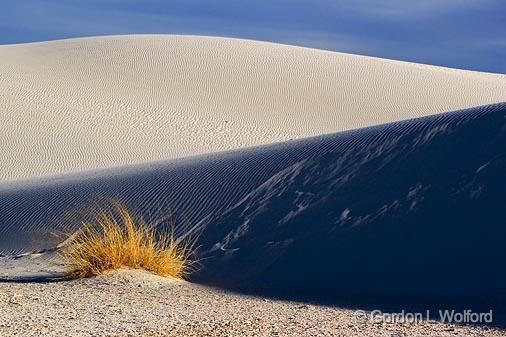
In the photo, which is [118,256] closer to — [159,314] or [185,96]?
[159,314]

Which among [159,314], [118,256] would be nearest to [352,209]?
[118,256]

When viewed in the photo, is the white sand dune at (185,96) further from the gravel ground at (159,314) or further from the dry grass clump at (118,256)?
the gravel ground at (159,314)

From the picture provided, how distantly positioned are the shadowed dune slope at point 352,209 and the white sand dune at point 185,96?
15.2m

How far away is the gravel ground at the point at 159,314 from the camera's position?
8258mm

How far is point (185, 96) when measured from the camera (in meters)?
42.1

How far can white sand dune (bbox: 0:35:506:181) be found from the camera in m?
34.6

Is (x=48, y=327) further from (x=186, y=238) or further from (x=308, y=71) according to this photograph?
(x=308, y=71)

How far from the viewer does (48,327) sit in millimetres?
8312

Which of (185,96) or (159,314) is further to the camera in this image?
(185,96)

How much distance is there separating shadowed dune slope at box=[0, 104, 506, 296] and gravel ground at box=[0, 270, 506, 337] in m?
→ 1.26

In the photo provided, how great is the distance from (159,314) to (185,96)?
33.2m

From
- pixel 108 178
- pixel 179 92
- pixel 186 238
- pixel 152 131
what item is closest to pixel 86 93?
pixel 179 92

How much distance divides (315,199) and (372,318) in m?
4.69

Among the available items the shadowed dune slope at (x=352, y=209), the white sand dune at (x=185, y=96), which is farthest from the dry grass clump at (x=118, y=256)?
the white sand dune at (x=185, y=96)
